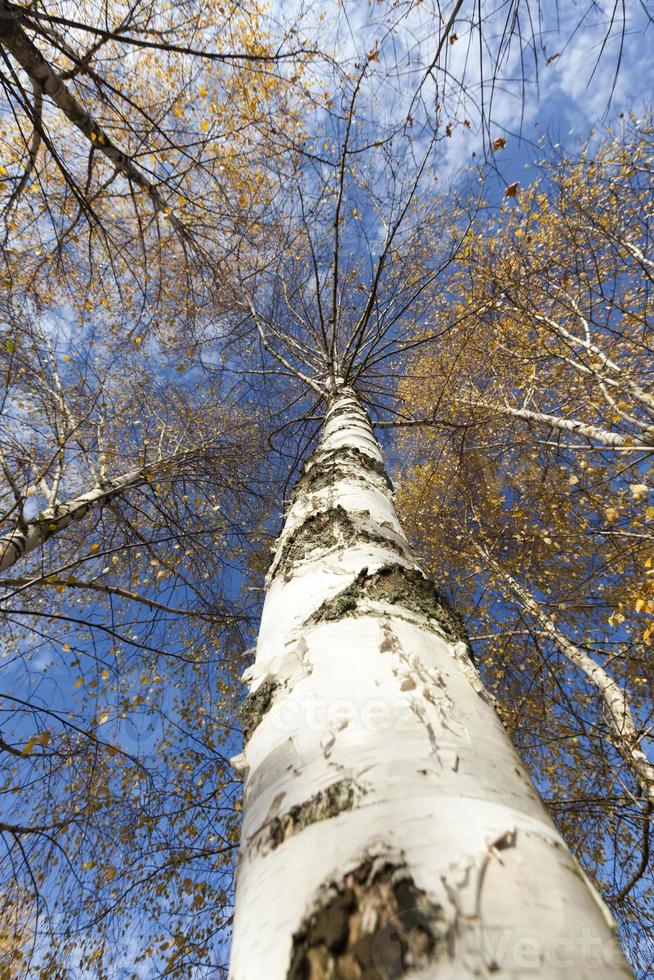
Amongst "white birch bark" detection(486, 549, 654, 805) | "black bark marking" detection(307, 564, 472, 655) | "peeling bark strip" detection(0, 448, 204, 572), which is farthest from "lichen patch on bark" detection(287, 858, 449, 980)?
"peeling bark strip" detection(0, 448, 204, 572)

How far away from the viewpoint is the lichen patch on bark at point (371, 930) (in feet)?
1.19

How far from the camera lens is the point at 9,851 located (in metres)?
2.85

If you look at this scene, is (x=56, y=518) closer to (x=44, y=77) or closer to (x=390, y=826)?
(x=44, y=77)

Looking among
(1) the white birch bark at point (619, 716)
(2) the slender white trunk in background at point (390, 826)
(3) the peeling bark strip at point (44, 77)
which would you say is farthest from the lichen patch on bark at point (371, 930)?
(3) the peeling bark strip at point (44, 77)

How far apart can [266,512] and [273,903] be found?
5787mm

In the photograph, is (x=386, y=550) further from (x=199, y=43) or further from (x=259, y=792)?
(x=199, y=43)

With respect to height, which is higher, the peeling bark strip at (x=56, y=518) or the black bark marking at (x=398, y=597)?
the peeling bark strip at (x=56, y=518)

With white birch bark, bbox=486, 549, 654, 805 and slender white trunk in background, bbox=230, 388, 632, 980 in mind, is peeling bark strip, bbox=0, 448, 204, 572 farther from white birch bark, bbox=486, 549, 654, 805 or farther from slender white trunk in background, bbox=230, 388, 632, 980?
white birch bark, bbox=486, 549, 654, 805

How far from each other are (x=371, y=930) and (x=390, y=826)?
94 mm

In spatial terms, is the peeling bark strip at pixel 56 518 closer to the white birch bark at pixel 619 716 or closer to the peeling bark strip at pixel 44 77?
the peeling bark strip at pixel 44 77

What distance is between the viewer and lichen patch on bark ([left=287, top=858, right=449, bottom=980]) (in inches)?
14.3

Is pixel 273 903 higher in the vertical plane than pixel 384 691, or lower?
lower

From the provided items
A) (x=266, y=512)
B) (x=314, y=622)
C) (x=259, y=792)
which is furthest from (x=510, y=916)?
(x=266, y=512)

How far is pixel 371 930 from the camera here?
0.39 m
